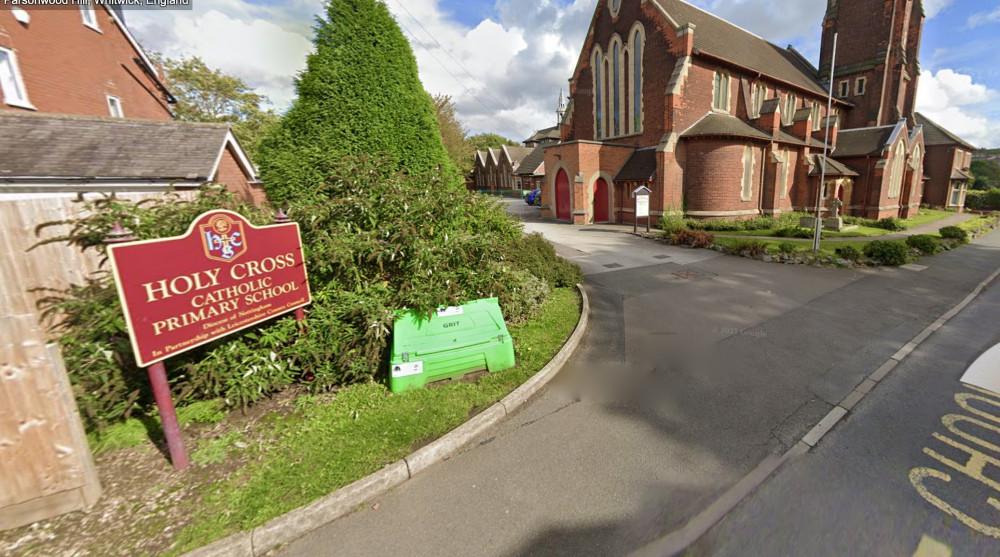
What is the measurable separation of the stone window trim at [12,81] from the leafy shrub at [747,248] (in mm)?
22253

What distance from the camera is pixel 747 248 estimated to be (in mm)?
12430

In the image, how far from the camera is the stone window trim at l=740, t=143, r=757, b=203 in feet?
67.8

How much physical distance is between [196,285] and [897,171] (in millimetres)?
35774

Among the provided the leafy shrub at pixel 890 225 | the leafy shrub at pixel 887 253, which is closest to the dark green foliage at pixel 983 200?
the leafy shrub at pixel 890 225

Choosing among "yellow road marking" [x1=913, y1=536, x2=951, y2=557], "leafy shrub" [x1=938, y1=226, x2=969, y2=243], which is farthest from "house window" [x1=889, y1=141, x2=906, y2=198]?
"yellow road marking" [x1=913, y1=536, x2=951, y2=557]

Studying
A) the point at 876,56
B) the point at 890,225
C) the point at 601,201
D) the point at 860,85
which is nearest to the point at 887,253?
the point at 890,225

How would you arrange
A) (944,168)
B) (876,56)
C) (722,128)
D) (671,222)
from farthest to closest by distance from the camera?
1. (944,168)
2. (876,56)
3. (722,128)
4. (671,222)

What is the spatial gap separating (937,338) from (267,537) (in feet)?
31.3

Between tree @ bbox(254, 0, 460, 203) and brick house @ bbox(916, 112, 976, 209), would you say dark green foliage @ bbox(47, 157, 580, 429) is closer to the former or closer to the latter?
tree @ bbox(254, 0, 460, 203)

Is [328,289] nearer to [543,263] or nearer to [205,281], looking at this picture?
[205,281]

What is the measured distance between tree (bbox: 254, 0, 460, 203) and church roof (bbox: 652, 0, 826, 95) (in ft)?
66.9

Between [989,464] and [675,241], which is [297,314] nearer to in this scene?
[989,464]

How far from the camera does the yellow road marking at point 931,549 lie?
2.56 meters

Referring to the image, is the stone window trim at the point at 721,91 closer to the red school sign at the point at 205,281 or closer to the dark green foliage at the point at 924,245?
the dark green foliage at the point at 924,245
